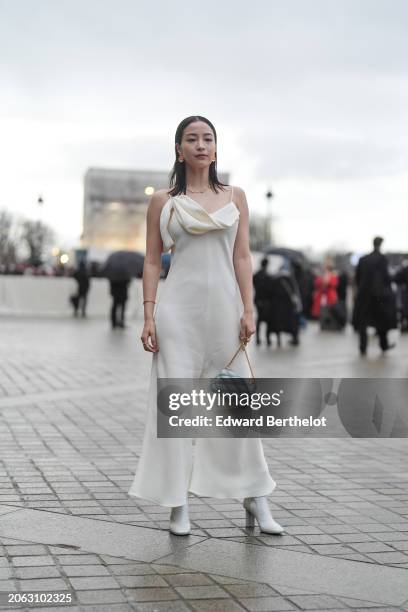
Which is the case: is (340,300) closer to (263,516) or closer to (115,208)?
(115,208)

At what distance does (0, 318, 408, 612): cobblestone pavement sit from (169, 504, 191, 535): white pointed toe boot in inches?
3.3

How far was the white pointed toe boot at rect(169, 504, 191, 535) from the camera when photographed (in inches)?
200

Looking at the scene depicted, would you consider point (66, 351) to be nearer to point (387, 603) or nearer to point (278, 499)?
point (278, 499)

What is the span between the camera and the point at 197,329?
5.11 metres

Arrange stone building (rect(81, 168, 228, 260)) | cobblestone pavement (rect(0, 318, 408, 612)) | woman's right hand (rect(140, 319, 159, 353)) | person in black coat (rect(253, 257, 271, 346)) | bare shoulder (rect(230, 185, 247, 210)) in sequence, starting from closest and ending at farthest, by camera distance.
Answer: cobblestone pavement (rect(0, 318, 408, 612))
woman's right hand (rect(140, 319, 159, 353))
bare shoulder (rect(230, 185, 247, 210))
person in black coat (rect(253, 257, 271, 346))
stone building (rect(81, 168, 228, 260))

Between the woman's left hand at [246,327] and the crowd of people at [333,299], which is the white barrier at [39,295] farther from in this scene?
the woman's left hand at [246,327]

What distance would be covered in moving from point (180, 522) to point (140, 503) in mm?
771

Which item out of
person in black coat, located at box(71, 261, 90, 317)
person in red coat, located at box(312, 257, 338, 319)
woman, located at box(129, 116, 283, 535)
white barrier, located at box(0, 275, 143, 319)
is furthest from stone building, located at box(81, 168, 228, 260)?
woman, located at box(129, 116, 283, 535)

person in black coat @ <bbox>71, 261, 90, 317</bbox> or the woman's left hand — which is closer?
the woman's left hand

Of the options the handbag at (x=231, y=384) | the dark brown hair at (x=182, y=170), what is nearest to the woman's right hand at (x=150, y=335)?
the handbag at (x=231, y=384)

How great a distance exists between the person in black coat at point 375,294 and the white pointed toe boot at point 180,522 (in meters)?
13.0

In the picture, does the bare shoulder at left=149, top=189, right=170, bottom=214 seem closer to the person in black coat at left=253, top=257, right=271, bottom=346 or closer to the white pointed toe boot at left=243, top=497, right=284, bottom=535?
the white pointed toe boot at left=243, top=497, right=284, bottom=535

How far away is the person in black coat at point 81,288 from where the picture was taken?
29703 mm

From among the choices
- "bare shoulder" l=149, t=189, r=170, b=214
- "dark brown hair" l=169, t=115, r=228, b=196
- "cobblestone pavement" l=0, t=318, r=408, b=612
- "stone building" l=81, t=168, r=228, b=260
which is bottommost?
"cobblestone pavement" l=0, t=318, r=408, b=612
